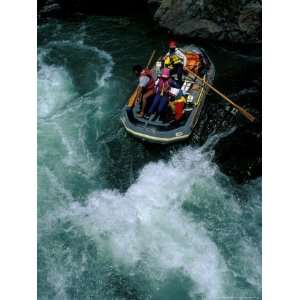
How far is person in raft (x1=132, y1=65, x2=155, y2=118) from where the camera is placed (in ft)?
27.9

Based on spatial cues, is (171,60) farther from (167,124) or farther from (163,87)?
(167,124)

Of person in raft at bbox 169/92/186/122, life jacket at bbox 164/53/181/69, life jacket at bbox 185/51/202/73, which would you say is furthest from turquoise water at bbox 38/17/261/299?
life jacket at bbox 185/51/202/73

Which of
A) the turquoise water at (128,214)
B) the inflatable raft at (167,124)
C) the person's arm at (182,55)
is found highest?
the person's arm at (182,55)

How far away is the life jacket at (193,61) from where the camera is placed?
991 cm

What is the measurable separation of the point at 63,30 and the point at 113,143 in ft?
21.5

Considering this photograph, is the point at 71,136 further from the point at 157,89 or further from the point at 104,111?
the point at 157,89

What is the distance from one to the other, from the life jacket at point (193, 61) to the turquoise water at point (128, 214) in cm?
189

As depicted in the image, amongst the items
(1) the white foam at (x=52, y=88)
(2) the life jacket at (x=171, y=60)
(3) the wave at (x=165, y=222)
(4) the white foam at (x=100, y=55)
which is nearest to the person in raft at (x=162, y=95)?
(2) the life jacket at (x=171, y=60)

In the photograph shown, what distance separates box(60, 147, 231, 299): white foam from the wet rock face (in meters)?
5.71

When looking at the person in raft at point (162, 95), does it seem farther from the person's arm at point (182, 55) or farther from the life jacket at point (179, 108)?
the person's arm at point (182, 55)

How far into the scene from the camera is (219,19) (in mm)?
12516

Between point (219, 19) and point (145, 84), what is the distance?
546 centimetres

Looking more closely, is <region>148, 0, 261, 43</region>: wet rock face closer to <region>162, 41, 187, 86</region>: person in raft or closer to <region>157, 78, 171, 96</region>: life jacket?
<region>162, 41, 187, 86</region>: person in raft

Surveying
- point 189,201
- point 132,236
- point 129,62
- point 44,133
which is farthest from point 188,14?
point 132,236
